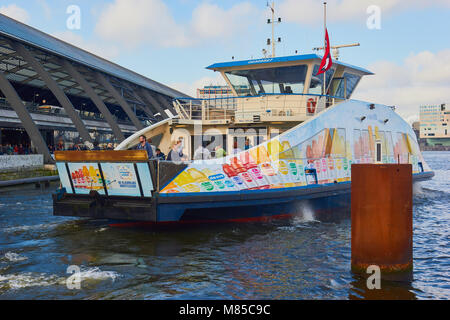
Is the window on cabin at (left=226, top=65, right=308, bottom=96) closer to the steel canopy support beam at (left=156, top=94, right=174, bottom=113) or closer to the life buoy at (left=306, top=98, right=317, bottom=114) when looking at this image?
the life buoy at (left=306, top=98, right=317, bottom=114)

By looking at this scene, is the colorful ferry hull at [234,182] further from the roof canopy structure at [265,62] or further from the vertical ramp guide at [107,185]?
the roof canopy structure at [265,62]

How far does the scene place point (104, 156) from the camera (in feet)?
33.9

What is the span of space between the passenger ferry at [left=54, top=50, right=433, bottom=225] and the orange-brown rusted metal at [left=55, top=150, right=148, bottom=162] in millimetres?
29

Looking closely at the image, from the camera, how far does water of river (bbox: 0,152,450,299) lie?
6973mm

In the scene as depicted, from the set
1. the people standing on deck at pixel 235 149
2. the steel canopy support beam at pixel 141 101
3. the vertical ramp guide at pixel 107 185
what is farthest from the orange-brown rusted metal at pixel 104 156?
the steel canopy support beam at pixel 141 101

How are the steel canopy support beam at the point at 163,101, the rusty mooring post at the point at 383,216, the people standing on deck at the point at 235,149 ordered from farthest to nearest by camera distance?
the steel canopy support beam at the point at 163,101 → the people standing on deck at the point at 235,149 → the rusty mooring post at the point at 383,216

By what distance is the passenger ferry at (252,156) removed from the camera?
10.3 meters

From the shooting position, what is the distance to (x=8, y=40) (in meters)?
28.7

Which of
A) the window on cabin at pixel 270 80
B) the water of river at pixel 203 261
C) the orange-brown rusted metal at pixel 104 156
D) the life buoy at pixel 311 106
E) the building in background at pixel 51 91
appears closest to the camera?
the water of river at pixel 203 261

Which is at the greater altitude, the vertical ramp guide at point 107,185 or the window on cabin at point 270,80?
the window on cabin at point 270,80

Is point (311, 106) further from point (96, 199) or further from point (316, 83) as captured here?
point (96, 199)

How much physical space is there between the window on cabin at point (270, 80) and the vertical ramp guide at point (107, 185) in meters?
6.93

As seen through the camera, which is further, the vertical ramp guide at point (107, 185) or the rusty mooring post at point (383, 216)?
the vertical ramp guide at point (107, 185)

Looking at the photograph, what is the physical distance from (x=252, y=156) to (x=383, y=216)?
16.5 feet
